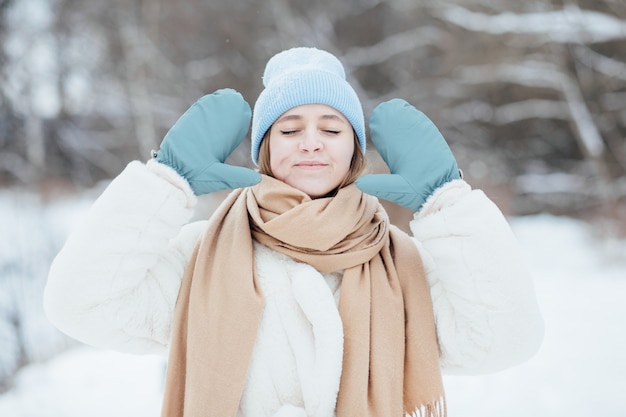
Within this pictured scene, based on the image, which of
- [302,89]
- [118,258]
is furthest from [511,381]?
[118,258]

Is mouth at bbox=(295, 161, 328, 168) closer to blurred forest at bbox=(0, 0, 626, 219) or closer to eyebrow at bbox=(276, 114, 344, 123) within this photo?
eyebrow at bbox=(276, 114, 344, 123)

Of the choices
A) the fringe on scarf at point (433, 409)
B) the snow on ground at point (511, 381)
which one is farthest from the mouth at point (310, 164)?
the snow on ground at point (511, 381)

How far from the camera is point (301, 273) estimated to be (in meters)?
1.47

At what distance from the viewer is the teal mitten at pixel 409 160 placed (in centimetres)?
145

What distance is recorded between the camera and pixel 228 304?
56.3 inches

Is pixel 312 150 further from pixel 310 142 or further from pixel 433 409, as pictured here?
pixel 433 409

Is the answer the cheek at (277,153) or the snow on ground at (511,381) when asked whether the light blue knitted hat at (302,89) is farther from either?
the snow on ground at (511,381)

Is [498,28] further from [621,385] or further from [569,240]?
[621,385]

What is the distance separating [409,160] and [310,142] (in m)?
Answer: 0.26

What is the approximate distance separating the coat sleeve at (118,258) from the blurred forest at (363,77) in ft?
12.1

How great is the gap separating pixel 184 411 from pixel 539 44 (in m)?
8.96

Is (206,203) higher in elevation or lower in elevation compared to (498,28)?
lower

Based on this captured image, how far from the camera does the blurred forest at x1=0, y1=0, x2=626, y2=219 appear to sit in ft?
24.2

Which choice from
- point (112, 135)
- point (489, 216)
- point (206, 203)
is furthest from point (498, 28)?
point (489, 216)
